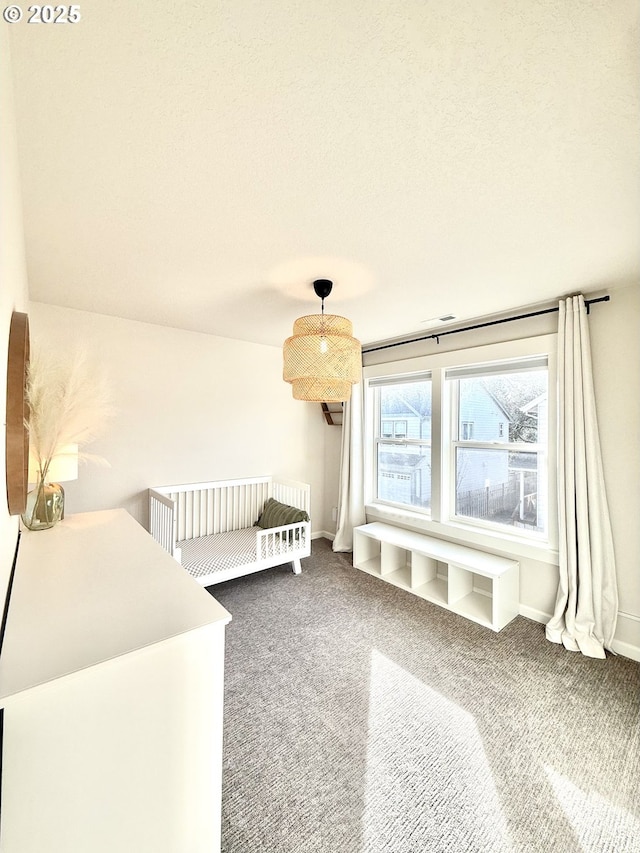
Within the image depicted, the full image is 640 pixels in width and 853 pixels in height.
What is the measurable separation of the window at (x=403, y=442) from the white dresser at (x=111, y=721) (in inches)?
116

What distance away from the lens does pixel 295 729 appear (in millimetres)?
1663

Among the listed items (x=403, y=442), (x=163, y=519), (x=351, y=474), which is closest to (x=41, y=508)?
(x=163, y=519)

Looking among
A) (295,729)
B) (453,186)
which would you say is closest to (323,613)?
(295,729)

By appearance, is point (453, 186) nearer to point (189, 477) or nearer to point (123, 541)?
point (123, 541)

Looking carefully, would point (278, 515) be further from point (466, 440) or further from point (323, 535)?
point (466, 440)

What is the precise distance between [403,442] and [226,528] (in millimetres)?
2102

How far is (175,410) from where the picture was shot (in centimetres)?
331

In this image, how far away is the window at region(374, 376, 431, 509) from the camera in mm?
3570

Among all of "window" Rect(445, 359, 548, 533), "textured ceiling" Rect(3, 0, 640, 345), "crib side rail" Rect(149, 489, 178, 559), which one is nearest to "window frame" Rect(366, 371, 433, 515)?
"window" Rect(445, 359, 548, 533)

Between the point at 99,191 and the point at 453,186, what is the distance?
4.55 feet

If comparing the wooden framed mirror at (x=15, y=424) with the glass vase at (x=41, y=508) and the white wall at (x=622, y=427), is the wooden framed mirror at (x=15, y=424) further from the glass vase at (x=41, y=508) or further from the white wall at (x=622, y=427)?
the white wall at (x=622, y=427)

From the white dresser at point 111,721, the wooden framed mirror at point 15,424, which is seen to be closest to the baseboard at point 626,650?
the white dresser at point 111,721

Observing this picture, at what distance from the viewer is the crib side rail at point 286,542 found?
312cm

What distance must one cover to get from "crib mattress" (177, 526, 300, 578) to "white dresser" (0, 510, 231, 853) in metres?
1.86
